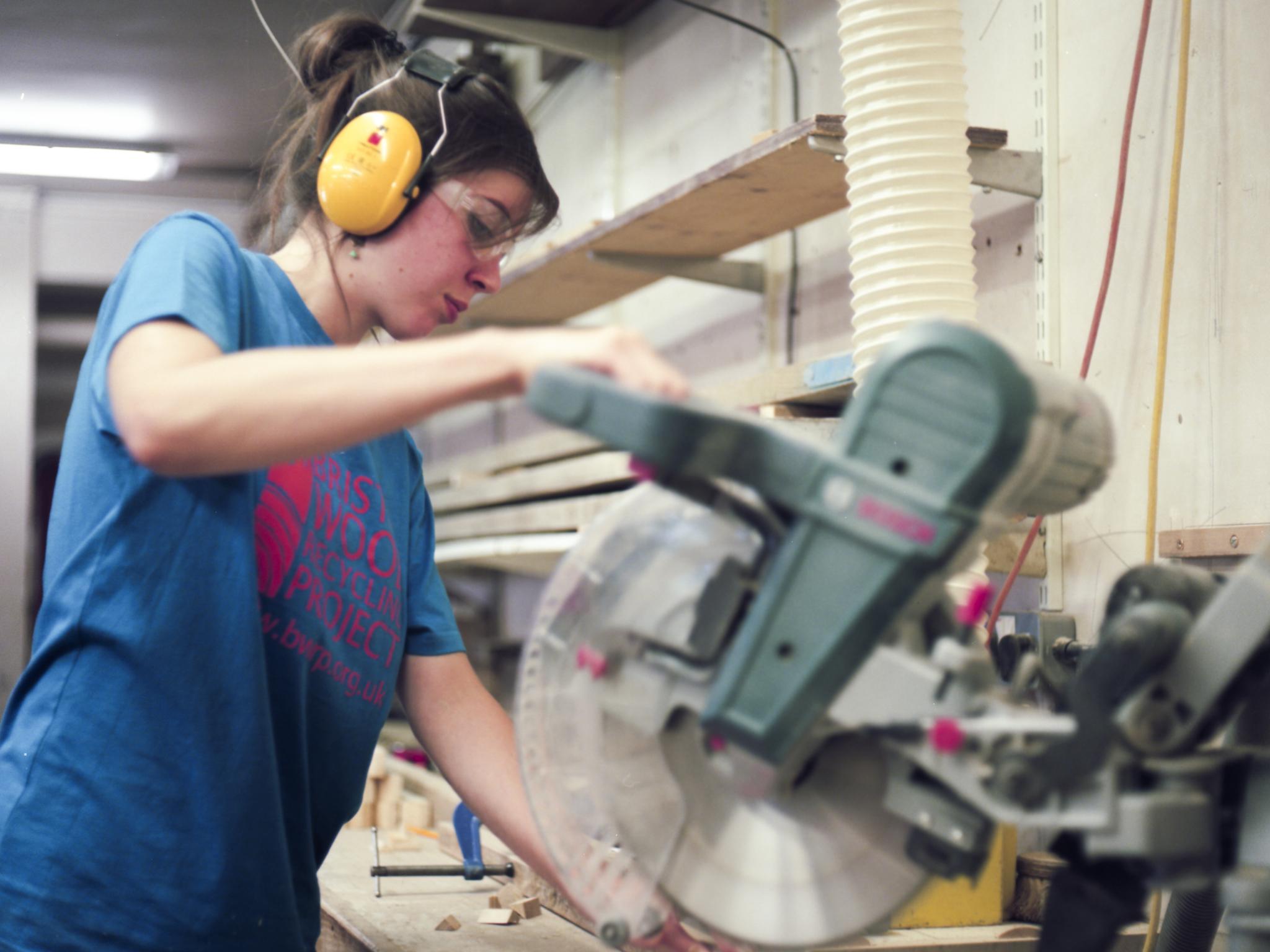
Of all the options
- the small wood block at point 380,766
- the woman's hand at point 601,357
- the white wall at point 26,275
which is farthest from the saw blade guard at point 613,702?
the white wall at point 26,275

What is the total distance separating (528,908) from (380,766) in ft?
3.34

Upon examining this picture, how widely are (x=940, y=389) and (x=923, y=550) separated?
96 millimetres

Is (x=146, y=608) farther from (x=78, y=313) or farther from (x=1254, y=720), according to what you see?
(x=78, y=313)

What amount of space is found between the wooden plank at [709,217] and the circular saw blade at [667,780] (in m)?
1.05

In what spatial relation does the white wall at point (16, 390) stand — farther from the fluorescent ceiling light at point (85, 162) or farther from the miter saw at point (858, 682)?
the miter saw at point (858, 682)

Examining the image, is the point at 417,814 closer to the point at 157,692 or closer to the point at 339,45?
the point at 157,692

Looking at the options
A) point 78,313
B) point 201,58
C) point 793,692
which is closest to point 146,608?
point 793,692

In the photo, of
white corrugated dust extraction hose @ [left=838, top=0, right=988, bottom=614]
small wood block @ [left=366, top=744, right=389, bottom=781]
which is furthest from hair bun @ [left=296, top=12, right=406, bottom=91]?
small wood block @ [left=366, top=744, right=389, bottom=781]

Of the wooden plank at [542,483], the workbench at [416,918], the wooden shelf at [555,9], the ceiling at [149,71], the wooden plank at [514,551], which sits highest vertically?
the ceiling at [149,71]

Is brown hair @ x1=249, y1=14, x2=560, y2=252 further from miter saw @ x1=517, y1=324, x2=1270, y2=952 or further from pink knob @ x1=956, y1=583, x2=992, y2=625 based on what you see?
pink knob @ x1=956, y1=583, x2=992, y2=625

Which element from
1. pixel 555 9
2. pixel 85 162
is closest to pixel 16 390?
pixel 85 162

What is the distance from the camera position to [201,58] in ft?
12.8

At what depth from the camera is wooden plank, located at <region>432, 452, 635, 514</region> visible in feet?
8.34

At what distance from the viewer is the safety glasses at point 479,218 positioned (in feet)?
4.11
